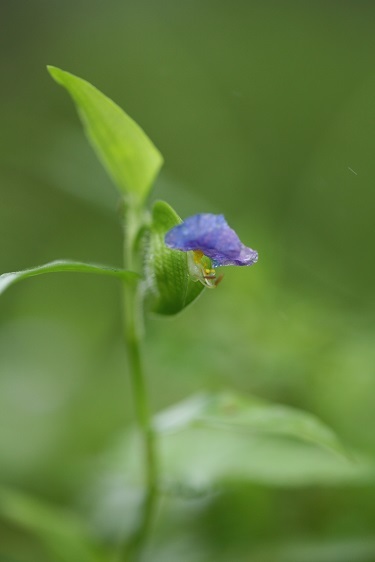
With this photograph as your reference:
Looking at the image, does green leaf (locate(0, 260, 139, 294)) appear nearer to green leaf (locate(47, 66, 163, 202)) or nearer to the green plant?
the green plant

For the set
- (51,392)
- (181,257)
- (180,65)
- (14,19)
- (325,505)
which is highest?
(14,19)

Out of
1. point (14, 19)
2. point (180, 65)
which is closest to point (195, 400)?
point (180, 65)

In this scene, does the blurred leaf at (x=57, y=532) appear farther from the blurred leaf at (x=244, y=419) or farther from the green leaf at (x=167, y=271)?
the green leaf at (x=167, y=271)

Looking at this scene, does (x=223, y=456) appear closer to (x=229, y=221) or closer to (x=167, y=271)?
(x=167, y=271)

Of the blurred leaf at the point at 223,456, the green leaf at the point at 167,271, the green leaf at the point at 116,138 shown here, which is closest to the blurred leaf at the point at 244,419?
the blurred leaf at the point at 223,456

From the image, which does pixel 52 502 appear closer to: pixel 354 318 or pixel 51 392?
pixel 51 392
